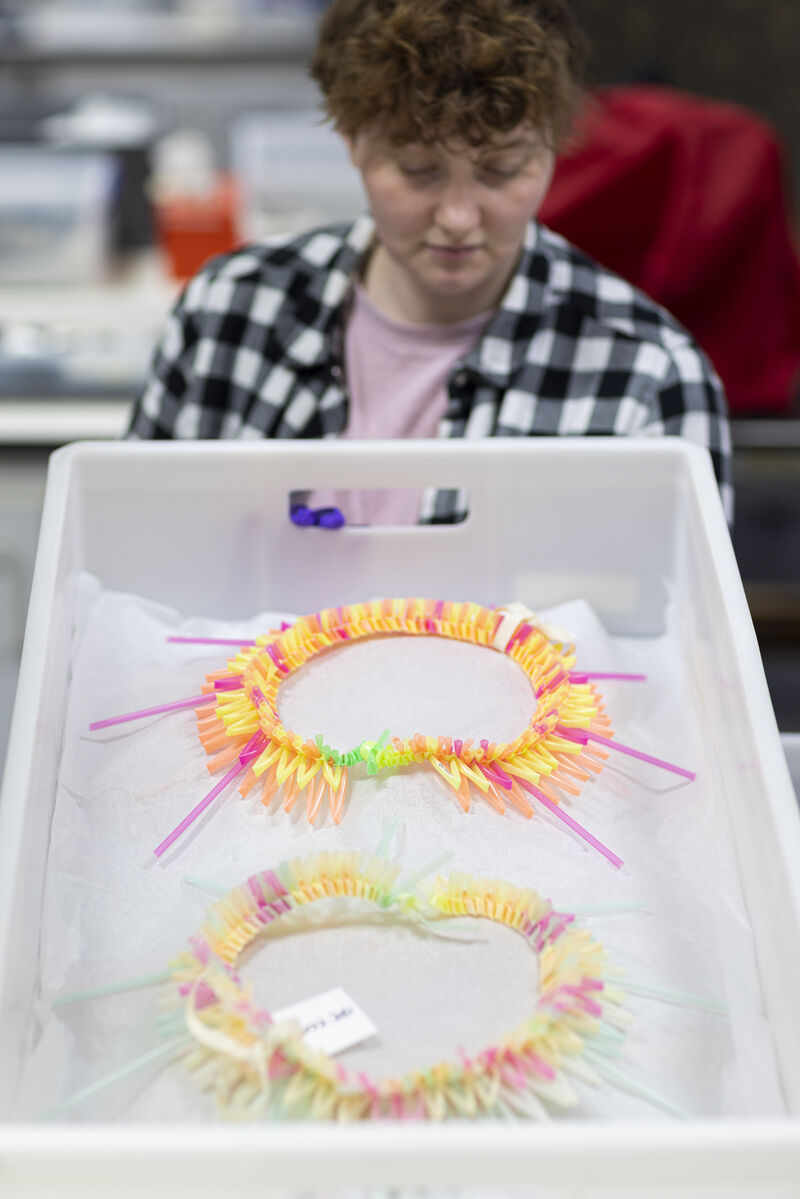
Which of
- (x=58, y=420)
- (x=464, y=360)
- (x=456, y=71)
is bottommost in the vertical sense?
(x=58, y=420)

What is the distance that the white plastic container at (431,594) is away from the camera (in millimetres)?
426

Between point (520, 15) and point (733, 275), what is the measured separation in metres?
1.15

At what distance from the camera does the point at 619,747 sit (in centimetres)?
75

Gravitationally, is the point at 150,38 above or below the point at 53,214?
above

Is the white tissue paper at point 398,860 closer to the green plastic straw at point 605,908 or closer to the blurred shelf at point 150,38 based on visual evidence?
the green plastic straw at point 605,908

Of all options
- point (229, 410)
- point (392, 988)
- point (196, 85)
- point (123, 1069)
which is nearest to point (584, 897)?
point (392, 988)

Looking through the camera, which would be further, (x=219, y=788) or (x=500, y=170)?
(x=500, y=170)

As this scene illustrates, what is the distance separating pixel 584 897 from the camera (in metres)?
0.64

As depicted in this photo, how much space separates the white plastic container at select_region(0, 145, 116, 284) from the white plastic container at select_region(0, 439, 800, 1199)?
149 centimetres

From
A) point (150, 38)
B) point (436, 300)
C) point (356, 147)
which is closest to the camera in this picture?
point (356, 147)

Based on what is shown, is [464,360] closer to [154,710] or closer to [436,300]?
[436,300]

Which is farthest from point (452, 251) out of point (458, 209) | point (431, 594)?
point (431, 594)

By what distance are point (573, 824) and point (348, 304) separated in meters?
0.80

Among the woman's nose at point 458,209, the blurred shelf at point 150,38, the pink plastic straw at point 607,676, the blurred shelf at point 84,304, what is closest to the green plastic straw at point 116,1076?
the pink plastic straw at point 607,676
